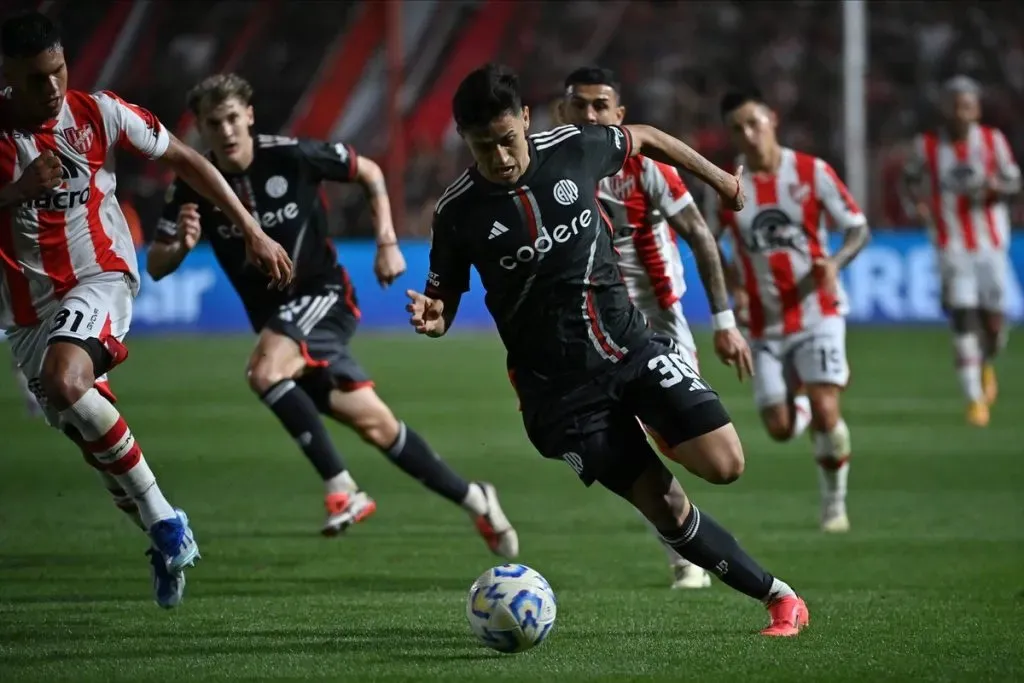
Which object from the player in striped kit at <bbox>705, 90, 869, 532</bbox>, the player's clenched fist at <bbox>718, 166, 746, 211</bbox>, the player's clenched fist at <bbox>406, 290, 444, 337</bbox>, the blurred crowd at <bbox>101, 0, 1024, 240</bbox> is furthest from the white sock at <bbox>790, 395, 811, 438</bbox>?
the blurred crowd at <bbox>101, 0, 1024, 240</bbox>

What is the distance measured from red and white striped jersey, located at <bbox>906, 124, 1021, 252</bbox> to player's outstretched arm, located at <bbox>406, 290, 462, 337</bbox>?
8.85m

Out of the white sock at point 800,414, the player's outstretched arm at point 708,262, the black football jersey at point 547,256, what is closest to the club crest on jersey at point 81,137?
the black football jersey at point 547,256

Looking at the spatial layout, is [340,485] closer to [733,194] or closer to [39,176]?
[39,176]

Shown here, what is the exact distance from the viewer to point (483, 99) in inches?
212

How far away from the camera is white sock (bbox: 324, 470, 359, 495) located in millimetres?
8695

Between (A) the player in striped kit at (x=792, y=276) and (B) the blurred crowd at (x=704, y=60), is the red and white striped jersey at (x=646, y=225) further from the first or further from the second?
(B) the blurred crowd at (x=704, y=60)

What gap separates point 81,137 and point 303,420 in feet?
Answer: 8.73

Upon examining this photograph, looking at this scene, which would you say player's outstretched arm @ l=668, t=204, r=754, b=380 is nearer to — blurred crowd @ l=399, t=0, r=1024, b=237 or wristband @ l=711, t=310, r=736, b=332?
wristband @ l=711, t=310, r=736, b=332

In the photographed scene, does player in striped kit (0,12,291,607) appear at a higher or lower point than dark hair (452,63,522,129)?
lower

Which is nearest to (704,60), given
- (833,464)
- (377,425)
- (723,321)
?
(833,464)

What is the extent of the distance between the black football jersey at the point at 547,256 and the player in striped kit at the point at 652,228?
101 cm

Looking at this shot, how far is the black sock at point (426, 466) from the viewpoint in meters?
8.18

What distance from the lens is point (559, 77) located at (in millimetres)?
23516

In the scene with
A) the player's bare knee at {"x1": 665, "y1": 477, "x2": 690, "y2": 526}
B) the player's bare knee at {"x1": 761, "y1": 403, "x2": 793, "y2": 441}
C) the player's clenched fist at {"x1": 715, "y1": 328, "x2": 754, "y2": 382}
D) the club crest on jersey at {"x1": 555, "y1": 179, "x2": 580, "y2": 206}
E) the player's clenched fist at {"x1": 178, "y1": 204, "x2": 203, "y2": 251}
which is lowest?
the player's clenched fist at {"x1": 178, "y1": 204, "x2": 203, "y2": 251}
